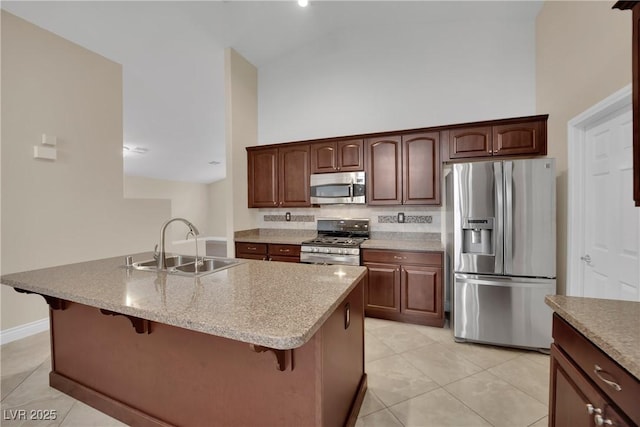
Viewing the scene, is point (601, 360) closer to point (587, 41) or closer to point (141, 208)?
point (587, 41)

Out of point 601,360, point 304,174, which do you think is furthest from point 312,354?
point 304,174

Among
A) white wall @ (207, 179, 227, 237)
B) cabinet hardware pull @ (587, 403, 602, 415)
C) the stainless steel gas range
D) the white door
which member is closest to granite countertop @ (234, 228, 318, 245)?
the stainless steel gas range

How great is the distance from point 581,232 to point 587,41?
1519 millimetres

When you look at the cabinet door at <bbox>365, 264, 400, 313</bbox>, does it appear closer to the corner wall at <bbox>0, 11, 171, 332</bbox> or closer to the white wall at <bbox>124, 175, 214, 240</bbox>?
the corner wall at <bbox>0, 11, 171, 332</bbox>

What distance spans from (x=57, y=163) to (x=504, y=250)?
185 inches

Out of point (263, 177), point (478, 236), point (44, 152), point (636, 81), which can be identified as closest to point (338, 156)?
point (263, 177)

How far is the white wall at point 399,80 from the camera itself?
3170 mm

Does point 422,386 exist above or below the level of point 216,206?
below

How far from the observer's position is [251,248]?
3.72 m

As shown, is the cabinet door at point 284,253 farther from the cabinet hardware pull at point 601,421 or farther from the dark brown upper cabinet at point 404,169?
the cabinet hardware pull at point 601,421

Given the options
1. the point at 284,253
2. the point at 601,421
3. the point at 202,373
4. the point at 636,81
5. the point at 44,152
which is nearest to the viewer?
the point at 601,421

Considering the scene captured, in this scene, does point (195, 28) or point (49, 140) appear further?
point (195, 28)

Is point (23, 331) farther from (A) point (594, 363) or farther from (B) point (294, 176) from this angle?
(A) point (594, 363)

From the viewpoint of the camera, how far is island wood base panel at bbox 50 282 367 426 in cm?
122
